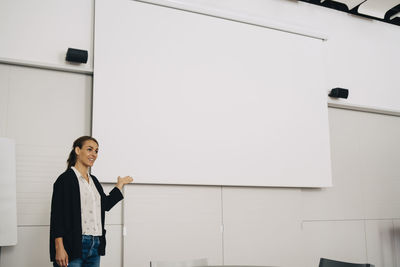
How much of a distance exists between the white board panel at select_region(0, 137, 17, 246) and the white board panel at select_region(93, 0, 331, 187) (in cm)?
73

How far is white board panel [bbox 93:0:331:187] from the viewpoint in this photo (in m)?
4.04

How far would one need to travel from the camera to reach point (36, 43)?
12.6 feet

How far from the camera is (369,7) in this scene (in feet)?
18.8

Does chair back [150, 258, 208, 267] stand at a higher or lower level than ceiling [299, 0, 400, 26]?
lower

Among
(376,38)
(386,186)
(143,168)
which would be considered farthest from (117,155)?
(376,38)

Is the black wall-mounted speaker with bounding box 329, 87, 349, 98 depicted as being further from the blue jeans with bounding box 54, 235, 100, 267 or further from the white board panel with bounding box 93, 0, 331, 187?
the blue jeans with bounding box 54, 235, 100, 267

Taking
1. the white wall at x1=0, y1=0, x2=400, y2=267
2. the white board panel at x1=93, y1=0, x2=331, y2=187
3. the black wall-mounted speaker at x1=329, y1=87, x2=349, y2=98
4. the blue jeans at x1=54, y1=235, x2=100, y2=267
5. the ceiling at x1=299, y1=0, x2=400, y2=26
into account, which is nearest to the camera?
the blue jeans at x1=54, y1=235, x2=100, y2=267

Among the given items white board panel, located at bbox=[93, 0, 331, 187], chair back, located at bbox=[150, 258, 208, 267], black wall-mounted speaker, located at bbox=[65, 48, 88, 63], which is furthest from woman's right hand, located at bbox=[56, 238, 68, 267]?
black wall-mounted speaker, located at bbox=[65, 48, 88, 63]

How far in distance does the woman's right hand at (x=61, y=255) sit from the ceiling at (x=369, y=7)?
416 cm

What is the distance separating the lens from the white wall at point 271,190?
3709 millimetres

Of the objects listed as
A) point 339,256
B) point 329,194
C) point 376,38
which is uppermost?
point 376,38

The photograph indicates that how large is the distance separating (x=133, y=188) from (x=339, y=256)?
8.71 feet

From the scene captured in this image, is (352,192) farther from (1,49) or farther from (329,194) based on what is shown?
(1,49)

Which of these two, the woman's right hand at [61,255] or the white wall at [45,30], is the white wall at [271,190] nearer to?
the white wall at [45,30]
